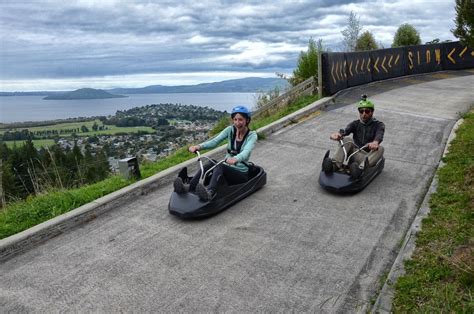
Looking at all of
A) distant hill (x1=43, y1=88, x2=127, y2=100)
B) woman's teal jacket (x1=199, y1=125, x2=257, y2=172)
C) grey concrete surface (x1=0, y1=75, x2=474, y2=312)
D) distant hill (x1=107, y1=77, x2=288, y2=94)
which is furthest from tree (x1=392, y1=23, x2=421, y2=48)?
distant hill (x1=43, y1=88, x2=127, y2=100)

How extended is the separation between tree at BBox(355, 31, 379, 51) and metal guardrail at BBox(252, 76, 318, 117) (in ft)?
30.7

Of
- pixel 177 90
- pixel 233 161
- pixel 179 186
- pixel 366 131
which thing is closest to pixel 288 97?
pixel 366 131

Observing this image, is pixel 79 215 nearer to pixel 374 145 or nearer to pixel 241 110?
pixel 241 110

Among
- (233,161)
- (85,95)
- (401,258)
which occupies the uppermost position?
(85,95)

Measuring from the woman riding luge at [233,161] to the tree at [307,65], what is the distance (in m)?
11.1

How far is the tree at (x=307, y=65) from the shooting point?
1702cm

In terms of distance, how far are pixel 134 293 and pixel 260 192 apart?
10.3 feet

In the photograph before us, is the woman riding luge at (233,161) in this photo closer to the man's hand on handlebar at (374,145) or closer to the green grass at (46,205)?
the green grass at (46,205)

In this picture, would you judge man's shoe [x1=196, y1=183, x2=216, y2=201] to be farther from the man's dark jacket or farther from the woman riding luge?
the man's dark jacket

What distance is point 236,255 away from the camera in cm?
484

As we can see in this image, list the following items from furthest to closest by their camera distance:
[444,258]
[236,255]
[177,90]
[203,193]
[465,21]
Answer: [177,90] → [465,21] → [203,193] → [236,255] → [444,258]

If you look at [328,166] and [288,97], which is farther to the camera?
[288,97]

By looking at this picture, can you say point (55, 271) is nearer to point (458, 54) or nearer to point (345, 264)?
point (345, 264)

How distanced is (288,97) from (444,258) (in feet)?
37.9
